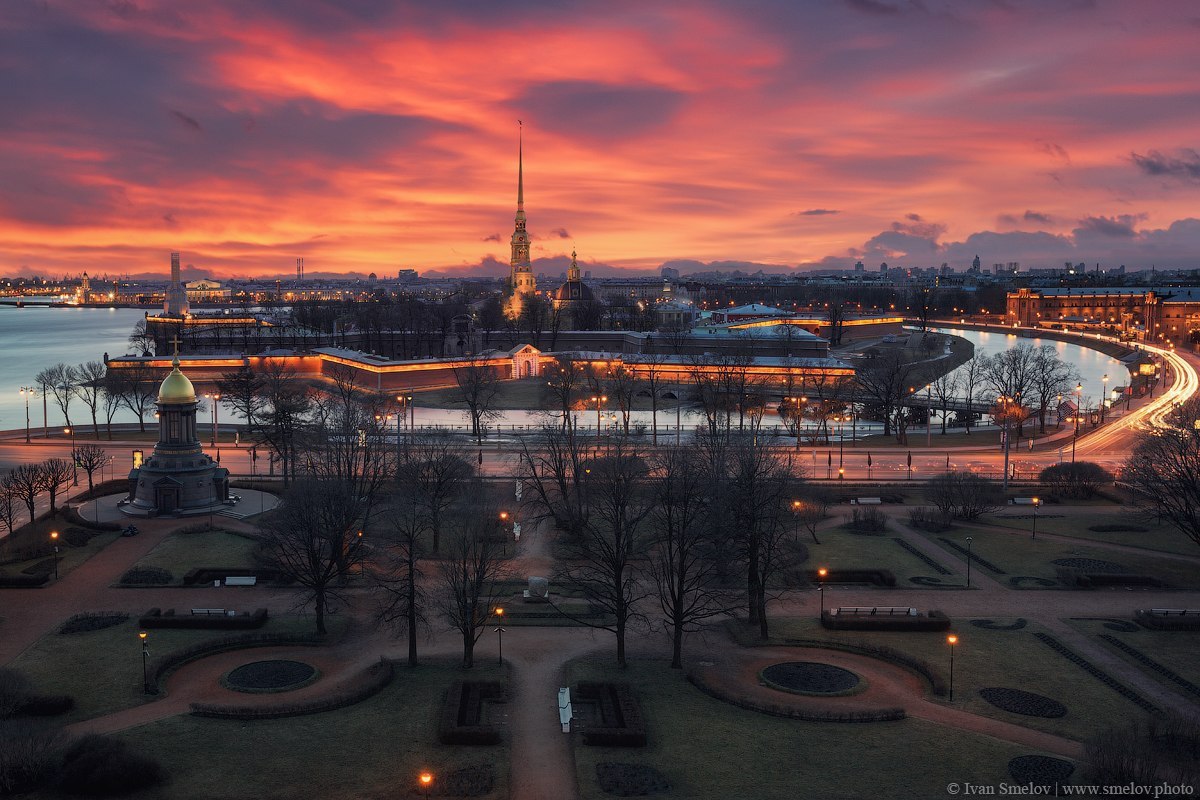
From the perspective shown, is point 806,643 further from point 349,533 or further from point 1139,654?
point 349,533

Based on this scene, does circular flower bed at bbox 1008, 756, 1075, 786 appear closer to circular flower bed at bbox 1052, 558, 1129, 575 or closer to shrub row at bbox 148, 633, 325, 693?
circular flower bed at bbox 1052, 558, 1129, 575

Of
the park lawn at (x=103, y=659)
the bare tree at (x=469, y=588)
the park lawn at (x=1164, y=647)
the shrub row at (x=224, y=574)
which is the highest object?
the bare tree at (x=469, y=588)

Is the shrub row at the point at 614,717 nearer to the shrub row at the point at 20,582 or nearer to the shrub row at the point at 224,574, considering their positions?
the shrub row at the point at 224,574

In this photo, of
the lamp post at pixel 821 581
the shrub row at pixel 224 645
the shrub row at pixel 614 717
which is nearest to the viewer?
the shrub row at pixel 614 717

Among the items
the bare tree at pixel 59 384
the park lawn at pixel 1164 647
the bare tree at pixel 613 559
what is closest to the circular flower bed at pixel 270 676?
the bare tree at pixel 613 559

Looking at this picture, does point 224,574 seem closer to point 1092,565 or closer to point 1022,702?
point 1022,702

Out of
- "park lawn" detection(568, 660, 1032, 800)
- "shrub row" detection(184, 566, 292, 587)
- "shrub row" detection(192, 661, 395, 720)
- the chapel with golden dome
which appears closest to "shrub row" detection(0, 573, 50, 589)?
"shrub row" detection(184, 566, 292, 587)
